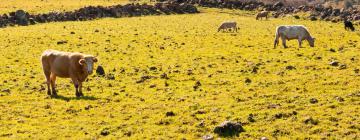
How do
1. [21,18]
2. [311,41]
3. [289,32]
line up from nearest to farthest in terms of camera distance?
[289,32] < [311,41] < [21,18]

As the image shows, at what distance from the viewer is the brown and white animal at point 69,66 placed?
72.0ft

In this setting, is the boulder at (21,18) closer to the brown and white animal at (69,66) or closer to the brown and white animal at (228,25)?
the brown and white animal at (228,25)

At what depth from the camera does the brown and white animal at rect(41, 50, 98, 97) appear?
2194cm

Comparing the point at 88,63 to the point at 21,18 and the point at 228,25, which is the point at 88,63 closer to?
the point at 228,25

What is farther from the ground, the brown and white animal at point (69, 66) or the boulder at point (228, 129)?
the brown and white animal at point (69, 66)

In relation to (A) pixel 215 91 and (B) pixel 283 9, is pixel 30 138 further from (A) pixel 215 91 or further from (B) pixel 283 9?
(B) pixel 283 9

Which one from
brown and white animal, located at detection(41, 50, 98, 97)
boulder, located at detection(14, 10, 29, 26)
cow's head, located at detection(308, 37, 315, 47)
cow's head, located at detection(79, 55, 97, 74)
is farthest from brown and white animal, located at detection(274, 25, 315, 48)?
boulder, located at detection(14, 10, 29, 26)

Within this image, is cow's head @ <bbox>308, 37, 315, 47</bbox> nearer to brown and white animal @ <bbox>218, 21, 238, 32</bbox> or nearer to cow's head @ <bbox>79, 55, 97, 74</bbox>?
brown and white animal @ <bbox>218, 21, 238, 32</bbox>

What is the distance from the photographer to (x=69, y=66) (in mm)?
22328

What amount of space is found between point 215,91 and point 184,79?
3.61m

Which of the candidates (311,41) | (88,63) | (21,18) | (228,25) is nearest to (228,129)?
(88,63)

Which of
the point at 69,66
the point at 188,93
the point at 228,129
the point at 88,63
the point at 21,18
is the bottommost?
the point at 188,93

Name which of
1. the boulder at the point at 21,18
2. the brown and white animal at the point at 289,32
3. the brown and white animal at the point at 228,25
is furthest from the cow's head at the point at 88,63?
the boulder at the point at 21,18

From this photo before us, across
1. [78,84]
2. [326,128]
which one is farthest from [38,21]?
[326,128]
